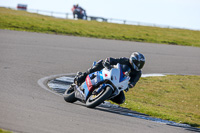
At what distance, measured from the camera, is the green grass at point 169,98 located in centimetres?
958

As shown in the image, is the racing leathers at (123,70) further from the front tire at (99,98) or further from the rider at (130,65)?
the front tire at (99,98)

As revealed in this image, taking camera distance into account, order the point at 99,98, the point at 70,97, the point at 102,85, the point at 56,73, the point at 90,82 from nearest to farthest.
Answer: the point at 99,98, the point at 102,85, the point at 90,82, the point at 70,97, the point at 56,73

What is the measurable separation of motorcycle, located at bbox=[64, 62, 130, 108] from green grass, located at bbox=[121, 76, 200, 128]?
50.2 inches

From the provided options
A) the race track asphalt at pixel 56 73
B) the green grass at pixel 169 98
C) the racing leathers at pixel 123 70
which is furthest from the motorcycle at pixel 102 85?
the green grass at pixel 169 98

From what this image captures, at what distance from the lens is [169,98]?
12086 millimetres

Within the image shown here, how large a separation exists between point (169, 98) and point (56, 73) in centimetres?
368

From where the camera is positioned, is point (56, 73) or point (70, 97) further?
point (56, 73)

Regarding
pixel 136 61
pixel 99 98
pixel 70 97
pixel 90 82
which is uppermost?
pixel 136 61

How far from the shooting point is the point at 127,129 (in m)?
6.89

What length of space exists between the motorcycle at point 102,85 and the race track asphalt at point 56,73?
0.23 meters

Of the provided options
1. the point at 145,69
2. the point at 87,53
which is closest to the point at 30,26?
the point at 87,53

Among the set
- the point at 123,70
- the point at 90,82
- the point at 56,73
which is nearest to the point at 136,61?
the point at 123,70

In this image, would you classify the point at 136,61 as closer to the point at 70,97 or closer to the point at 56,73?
the point at 70,97

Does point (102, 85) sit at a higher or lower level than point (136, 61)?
Answer: lower
